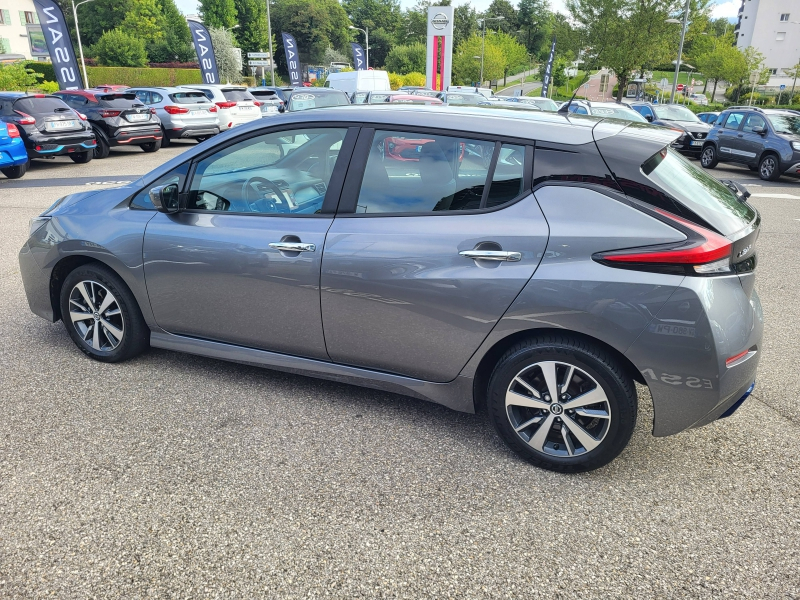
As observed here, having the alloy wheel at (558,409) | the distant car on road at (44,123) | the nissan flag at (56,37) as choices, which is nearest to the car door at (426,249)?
the alloy wheel at (558,409)

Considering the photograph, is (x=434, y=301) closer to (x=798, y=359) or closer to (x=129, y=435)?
(x=129, y=435)

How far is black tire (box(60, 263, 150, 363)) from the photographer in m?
3.95

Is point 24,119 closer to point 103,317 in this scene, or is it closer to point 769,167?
point 103,317

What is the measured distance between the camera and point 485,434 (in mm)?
3359

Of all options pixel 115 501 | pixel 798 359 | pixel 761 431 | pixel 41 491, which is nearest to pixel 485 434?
pixel 761 431

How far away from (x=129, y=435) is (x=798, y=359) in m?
4.22

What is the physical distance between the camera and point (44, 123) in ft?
45.9

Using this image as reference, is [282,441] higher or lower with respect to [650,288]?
lower

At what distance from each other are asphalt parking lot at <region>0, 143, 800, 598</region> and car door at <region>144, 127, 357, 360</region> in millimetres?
456

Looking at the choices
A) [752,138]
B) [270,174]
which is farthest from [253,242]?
[752,138]

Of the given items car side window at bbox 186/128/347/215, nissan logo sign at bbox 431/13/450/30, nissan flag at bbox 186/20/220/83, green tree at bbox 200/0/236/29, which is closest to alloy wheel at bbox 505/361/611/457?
car side window at bbox 186/128/347/215

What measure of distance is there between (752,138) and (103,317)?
15.5 metres

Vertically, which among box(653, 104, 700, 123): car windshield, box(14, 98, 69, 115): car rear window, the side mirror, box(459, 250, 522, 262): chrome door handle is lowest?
box(653, 104, 700, 123): car windshield

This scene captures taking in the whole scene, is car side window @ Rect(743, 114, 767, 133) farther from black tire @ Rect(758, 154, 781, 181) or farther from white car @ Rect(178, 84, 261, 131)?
white car @ Rect(178, 84, 261, 131)
